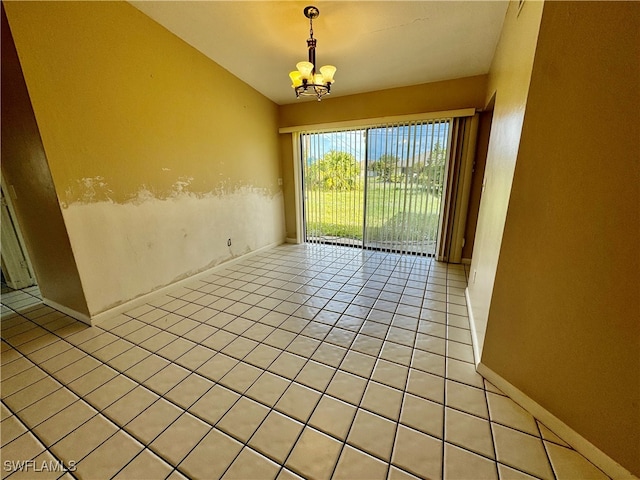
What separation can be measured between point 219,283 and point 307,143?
2698 millimetres

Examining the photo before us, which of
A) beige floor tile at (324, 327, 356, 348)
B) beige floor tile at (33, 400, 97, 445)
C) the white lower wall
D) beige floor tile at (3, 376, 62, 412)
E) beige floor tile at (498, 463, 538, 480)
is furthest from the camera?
the white lower wall

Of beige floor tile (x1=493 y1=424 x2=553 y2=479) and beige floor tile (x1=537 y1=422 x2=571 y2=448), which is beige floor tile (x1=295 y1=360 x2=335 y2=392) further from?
beige floor tile (x1=537 y1=422 x2=571 y2=448)

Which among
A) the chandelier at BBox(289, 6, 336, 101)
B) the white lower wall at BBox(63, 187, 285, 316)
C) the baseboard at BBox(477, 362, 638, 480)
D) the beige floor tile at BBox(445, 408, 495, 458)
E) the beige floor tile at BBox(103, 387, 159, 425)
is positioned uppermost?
the chandelier at BBox(289, 6, 336, 101)

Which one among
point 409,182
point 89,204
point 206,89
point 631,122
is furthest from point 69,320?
point 409,182

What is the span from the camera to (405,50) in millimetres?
2633

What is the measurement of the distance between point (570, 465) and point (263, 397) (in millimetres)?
1449

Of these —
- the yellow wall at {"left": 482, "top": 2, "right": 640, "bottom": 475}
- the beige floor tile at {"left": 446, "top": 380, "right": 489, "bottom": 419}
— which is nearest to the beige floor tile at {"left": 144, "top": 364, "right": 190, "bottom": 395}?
the beige floor tile at {"left": 446, "top": 380, "right": 489, "bottom": 419}

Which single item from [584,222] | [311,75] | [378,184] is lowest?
[584,222]

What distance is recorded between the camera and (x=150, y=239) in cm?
253

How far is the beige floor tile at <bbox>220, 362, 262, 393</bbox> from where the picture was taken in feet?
4.95

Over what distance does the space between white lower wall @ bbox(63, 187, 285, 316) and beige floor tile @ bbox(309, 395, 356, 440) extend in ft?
7.02

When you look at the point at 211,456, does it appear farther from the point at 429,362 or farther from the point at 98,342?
the point at 98,342

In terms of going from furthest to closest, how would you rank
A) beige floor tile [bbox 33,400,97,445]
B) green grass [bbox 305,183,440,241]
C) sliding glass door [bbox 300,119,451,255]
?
green grass [bbox 305,183,440,241], sliding glass door [bbox 300,119,451,255], beige floor tile [bbox 33,400,97,445]

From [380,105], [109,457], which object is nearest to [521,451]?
[109,457]
